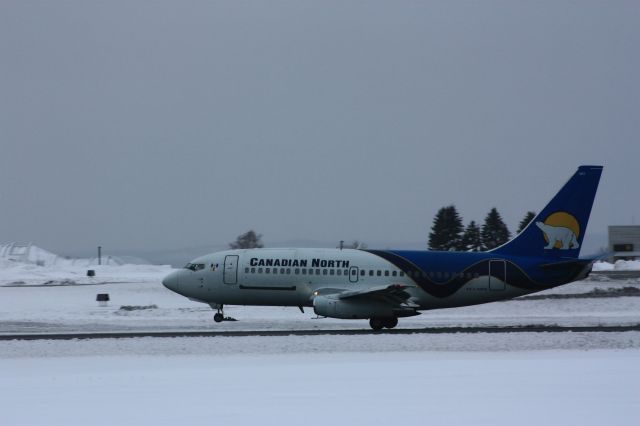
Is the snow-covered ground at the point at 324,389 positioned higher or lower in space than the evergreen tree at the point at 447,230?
lower

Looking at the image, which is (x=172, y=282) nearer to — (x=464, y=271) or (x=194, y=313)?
(x=194, y=313)

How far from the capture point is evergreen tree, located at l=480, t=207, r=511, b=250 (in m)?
101

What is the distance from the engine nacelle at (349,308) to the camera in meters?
32.8

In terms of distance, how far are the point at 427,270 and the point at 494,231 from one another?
7076 centimetres

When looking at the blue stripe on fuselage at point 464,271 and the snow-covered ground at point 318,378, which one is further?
the blue stripe on fuselage at point 464,271

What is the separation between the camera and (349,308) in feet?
108

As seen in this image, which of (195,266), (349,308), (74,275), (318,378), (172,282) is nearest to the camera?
(318,378)

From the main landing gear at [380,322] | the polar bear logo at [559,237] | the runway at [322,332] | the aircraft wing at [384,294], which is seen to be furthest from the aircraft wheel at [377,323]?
the polar bear logo at [559,237]

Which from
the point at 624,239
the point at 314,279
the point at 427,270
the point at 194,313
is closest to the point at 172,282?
the point at 194,313

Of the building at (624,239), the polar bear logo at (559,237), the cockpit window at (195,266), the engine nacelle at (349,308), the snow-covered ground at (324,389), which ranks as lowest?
the snow-covered ground at (324,389)

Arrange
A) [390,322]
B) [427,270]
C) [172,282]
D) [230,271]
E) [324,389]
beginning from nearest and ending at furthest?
1. [324,389]
2. [390,322]
3. [427,270]
4. [230,271]
5. [172,282]

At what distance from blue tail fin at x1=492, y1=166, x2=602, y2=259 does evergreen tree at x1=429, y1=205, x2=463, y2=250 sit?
60661 millimetres

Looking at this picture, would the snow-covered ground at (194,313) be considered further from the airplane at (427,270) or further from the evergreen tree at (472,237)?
the evergreen tree at (472,237)

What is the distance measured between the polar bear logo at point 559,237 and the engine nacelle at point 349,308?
7092 mm
